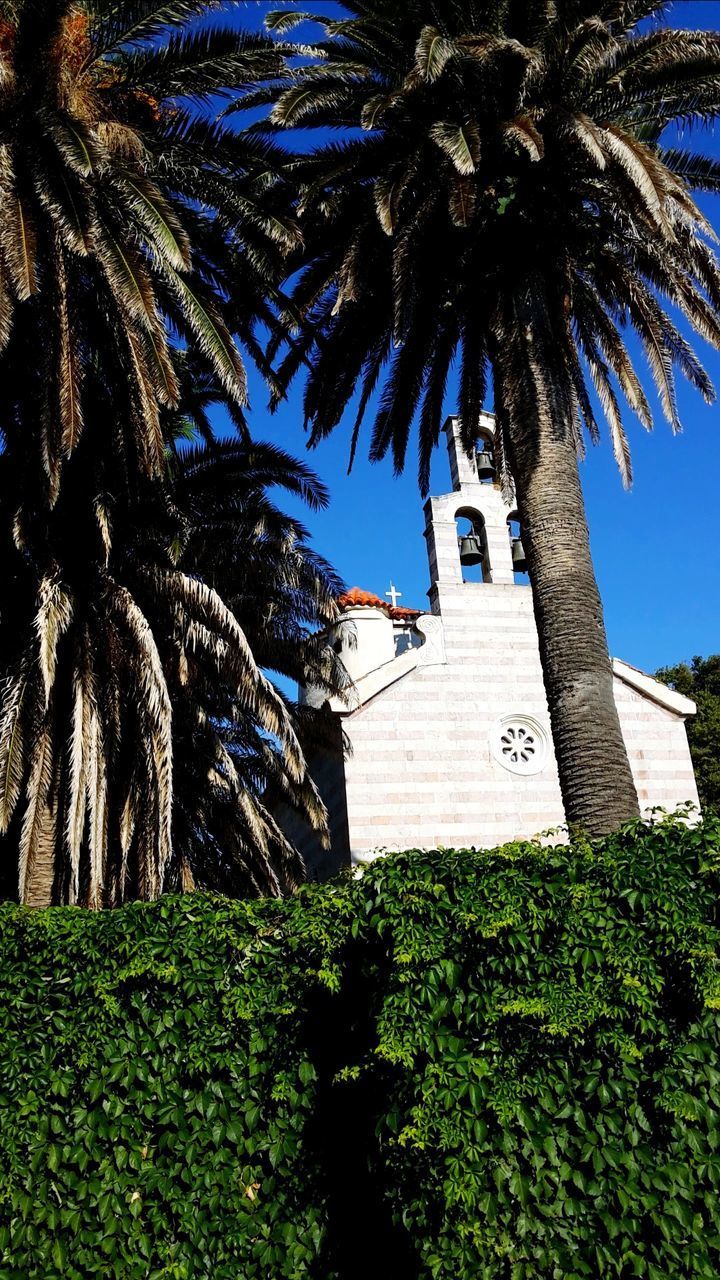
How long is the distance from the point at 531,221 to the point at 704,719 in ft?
102

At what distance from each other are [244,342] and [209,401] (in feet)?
5.80

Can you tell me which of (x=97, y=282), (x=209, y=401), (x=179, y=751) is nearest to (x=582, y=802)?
(x=179, y=751)

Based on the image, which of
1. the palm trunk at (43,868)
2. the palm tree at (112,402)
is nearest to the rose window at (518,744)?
the palm tree at (112,402)

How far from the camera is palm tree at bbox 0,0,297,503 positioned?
31.9 ft

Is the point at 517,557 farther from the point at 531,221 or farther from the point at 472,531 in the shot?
the point at 531,221

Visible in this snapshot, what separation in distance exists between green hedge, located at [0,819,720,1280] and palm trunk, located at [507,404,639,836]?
309 cm

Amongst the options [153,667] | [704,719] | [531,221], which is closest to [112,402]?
[153,667]

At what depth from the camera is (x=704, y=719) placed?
39.5 metres

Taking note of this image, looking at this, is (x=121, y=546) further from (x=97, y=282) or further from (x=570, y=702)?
(x=570, y=702)

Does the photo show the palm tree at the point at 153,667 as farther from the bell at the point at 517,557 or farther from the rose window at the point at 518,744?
the bell at the point at 517,557

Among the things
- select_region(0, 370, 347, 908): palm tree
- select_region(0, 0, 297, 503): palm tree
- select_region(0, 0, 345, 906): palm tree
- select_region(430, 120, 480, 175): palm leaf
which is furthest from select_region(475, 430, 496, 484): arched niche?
select_region(430, 120, 480, 175): palm leaf

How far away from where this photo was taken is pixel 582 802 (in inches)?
381

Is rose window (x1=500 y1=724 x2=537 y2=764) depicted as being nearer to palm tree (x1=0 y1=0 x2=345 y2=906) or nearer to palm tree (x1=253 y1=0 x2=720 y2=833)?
palm tree (x1=0 y1=0 x2=345 y2=906)

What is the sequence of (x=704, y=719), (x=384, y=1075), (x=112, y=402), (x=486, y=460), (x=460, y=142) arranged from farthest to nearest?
(x=704, y=719)
(x=486, y=460)
(x=112, y=402)
(x=460, y=142)
(x=384, y=1075)
